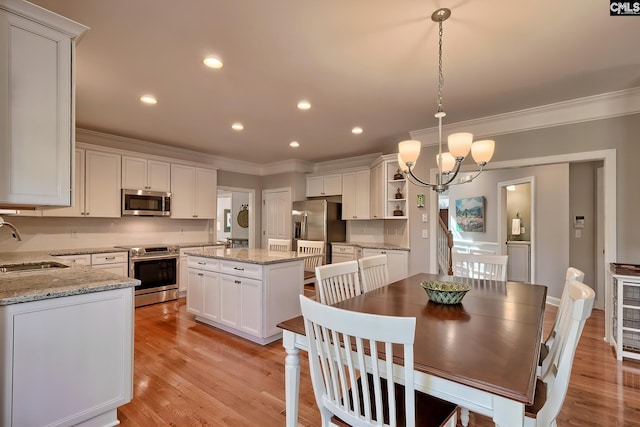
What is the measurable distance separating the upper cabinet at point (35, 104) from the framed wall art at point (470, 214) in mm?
6561

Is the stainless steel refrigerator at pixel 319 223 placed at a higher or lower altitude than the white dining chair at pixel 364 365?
higher

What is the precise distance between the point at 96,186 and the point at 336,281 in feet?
12.9

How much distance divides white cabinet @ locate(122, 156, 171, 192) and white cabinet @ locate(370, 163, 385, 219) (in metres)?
3.39

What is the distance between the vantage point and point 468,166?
3977 millimetres

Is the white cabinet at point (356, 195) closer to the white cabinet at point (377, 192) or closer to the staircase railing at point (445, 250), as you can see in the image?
the white cabinet at point (377, 192)

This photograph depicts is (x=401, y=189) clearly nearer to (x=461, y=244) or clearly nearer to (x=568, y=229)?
(x=568, y=229)

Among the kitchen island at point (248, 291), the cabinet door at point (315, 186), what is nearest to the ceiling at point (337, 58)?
the kitchen island at point (248, 291)

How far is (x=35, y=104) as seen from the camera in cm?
168

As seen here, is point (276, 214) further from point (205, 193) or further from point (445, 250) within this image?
point (445, 250)

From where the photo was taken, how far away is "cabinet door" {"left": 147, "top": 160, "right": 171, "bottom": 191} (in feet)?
15.7

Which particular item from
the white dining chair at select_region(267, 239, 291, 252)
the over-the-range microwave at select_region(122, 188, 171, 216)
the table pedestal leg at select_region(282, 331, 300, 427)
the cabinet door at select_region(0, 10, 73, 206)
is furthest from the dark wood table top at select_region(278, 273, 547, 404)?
the over-the-range microwave at select_region(122, 188, 171, 216)

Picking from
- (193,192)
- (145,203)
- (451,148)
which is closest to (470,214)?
(451,148)

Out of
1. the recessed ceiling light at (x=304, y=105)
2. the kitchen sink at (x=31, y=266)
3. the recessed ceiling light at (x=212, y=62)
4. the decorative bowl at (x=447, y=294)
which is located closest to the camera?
the decorative bowl at (x=447, y=294)

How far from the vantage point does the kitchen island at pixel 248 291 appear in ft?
10.1
